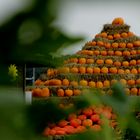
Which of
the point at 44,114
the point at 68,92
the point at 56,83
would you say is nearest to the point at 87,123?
the point at 44,114

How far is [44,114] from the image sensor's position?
0.22 m

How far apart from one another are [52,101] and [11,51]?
0.11ft

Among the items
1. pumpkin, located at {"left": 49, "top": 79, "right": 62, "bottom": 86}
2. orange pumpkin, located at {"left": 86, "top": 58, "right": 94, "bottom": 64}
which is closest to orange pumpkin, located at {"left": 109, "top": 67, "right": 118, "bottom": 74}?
orange pumpkin, located at {"left": 86, "top": 58, "right": 94, "bottom": 64}

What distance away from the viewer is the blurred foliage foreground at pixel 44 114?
187 millimetres

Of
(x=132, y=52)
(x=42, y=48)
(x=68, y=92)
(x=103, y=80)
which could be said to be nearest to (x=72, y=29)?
(x=42, y=48)

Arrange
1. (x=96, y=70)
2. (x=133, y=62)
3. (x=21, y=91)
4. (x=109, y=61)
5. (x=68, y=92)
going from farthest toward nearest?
1. (x=133, y=62)
2. (x=109, y=61)
3. (x=96, y=70)
4. (x=68, y=92)
5. (x=21, y=91)

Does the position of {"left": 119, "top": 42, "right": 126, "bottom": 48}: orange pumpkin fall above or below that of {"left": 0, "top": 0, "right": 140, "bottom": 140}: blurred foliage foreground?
above

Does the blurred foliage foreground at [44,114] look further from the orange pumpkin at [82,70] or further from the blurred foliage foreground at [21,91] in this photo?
the orange pumpkin at [82,70]

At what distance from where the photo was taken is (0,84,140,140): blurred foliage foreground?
187mm

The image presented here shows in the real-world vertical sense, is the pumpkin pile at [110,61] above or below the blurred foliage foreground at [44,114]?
above

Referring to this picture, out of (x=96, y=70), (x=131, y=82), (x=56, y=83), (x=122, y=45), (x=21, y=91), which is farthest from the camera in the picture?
(x=122, y=45)

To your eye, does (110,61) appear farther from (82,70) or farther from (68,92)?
(68,92)

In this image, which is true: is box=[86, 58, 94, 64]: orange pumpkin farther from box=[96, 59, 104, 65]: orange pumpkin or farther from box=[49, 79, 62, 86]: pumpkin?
box=[49, 79, 62, 86]: pumpkin

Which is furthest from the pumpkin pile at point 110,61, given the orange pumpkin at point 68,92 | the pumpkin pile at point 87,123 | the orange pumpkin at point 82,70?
the pumpkin pile at point 87,123
